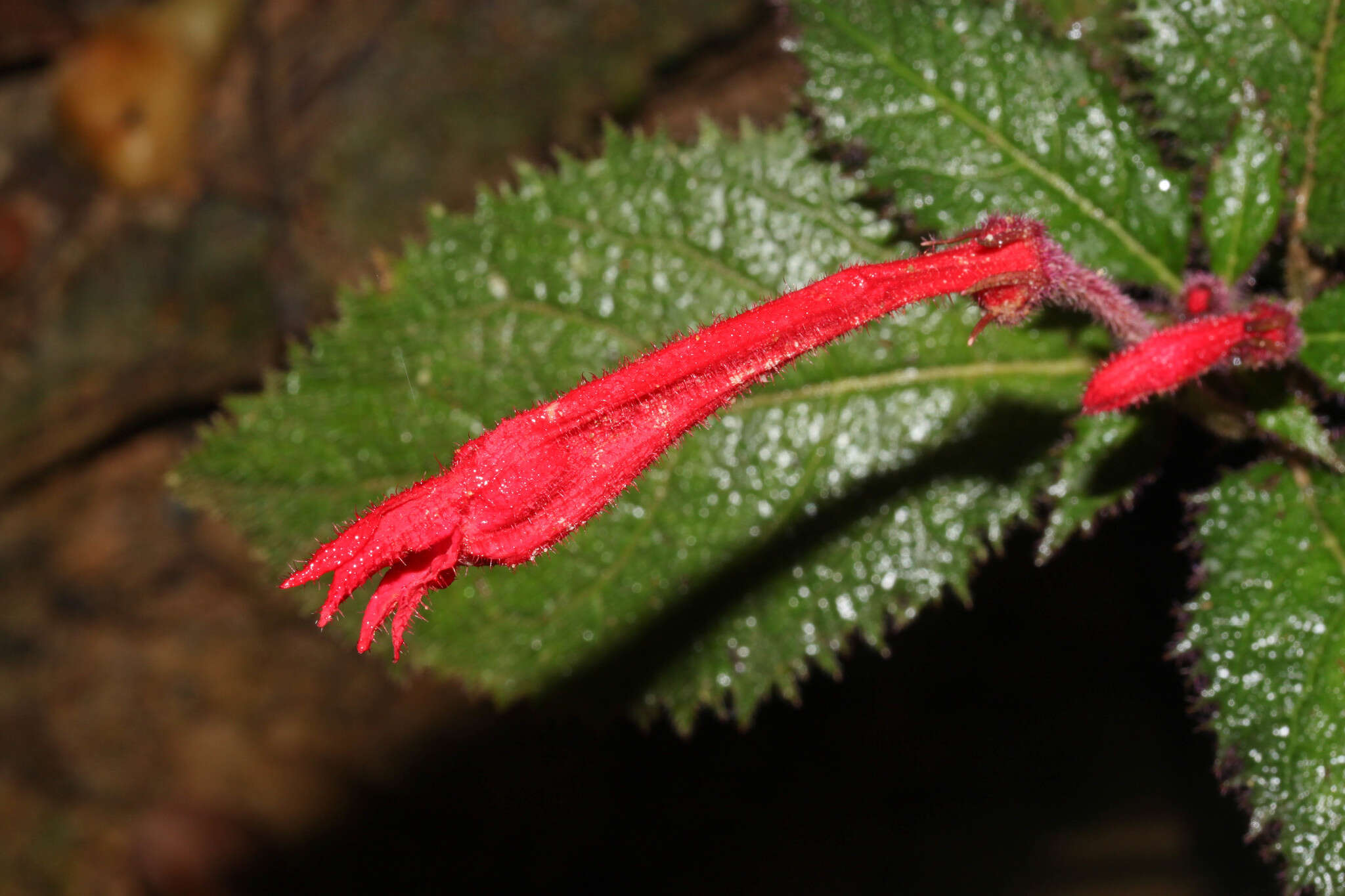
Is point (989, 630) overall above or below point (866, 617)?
below

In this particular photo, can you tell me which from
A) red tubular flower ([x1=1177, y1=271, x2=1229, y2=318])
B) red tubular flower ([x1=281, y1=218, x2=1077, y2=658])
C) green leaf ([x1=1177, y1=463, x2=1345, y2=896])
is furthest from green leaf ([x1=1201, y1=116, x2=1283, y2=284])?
red tubular flower ([x1=281, y1=218, x2=1077, y2=658])

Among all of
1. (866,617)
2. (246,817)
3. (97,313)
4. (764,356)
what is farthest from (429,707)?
(764,356)

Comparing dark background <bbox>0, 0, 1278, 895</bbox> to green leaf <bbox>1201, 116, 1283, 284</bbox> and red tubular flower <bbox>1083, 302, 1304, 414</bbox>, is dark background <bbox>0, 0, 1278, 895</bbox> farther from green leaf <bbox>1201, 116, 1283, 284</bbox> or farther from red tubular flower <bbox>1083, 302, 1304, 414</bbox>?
red tubular flower <bbox>1083, 302, 1304, 414</bbox>

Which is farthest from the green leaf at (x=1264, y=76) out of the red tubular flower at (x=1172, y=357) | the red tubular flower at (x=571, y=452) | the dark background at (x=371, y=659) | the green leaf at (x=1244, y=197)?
the dark background at (x=371, y=659)

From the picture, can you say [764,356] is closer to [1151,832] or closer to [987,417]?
[987,417]

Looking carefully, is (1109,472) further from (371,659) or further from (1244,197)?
(371,659)

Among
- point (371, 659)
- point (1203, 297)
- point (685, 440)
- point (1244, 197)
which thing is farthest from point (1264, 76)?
point (371, 659)

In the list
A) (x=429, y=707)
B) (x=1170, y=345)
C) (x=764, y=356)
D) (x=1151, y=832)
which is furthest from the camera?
(x=429, y=707)
